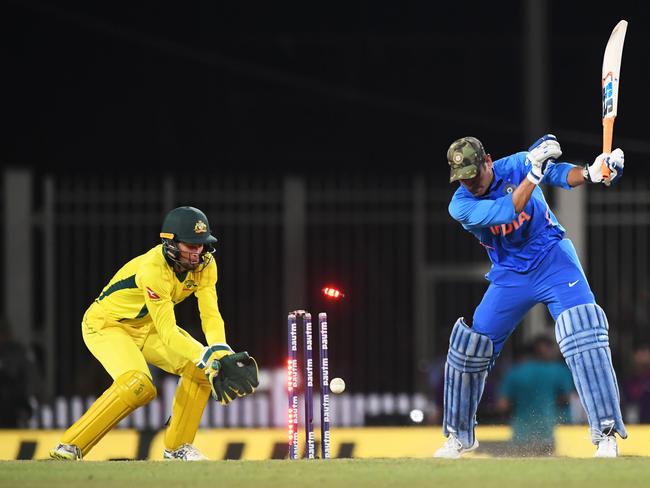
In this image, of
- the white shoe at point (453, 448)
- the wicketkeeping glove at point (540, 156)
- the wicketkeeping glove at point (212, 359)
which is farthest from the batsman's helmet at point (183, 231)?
the wicketkeeping glove at point (540, 156)

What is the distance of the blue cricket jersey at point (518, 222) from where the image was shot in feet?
31.6

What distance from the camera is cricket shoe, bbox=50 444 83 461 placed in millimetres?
9805

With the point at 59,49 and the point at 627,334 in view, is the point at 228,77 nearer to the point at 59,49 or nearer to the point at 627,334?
the point at 59,49

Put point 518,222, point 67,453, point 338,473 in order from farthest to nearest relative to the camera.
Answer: point 67,453
point 518,222
point 338,473

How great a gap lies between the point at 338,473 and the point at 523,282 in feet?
5.77

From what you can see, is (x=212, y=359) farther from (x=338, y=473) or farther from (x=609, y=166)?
(x=609, y=166)

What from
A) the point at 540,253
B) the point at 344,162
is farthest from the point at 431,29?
the point at 540,253

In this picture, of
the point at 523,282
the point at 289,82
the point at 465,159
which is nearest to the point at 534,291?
the point at 523,282

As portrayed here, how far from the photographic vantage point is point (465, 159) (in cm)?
949

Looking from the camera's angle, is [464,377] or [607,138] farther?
[464,377]

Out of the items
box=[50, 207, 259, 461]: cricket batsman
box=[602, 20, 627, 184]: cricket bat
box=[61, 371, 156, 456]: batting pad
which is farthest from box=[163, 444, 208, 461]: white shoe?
box=[602, 20, 627, 184]: cricket bat

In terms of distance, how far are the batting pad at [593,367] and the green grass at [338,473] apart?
288 millimetres

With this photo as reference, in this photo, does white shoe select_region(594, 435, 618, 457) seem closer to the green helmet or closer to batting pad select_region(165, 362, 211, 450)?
batting pad select_region(165, 362, 211, 450)

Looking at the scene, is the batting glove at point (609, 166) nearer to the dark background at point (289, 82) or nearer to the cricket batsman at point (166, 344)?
the cricket batsman at point (166, 344)
